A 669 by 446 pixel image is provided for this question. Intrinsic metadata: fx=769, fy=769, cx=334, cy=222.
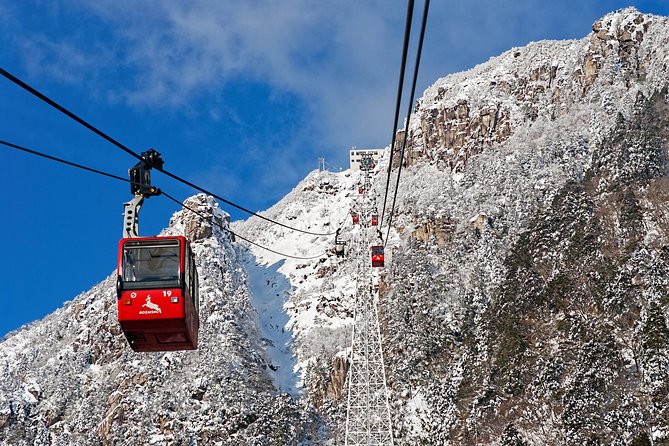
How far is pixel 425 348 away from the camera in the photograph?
3147 inches

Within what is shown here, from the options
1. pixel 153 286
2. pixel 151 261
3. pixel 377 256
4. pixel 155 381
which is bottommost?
pixel 153 286

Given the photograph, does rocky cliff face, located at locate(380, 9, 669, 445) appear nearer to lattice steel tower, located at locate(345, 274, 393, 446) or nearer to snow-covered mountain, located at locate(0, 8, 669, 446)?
snow-covered mountain, located at locate(0, 8, 669, 446)

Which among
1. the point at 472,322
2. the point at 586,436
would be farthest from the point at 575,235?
the point at 586,436

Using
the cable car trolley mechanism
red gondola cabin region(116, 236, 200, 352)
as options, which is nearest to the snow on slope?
the cable car trolley mechanism

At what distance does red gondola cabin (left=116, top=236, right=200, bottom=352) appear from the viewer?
46.7 ft

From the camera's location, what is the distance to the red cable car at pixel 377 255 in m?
38.4

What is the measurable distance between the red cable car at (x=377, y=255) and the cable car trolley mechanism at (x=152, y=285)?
23.7 metres

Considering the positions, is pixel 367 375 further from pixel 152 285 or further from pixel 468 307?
pixel 468 307

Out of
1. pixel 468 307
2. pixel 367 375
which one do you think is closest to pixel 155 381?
pixel 468 307

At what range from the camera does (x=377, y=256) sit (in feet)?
127

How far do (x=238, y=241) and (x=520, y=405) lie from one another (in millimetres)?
84195

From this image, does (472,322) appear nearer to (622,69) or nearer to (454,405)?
(454,405)

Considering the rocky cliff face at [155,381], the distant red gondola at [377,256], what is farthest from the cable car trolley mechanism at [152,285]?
the rocky cliff face at [155,381]

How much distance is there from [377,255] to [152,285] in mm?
25039
